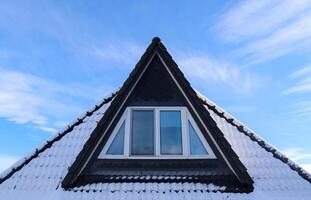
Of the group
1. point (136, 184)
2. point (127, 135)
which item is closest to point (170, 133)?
point (127, 135)

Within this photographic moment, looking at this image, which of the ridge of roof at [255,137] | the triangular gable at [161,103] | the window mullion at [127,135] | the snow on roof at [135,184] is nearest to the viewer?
the snow on roof at [135,184]

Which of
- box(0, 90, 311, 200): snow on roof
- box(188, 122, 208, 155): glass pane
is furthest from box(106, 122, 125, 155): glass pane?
box(188, 122, 208, 155): glass pane

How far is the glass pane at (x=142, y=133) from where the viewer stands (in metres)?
7.48

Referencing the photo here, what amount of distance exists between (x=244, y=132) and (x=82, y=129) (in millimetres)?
3929

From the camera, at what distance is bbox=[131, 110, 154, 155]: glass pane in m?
7.48

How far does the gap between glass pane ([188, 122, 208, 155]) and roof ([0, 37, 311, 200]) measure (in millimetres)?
706

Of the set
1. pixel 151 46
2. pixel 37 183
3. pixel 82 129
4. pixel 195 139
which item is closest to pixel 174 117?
pixel 195 139

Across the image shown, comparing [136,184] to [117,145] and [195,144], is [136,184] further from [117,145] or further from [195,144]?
[195,144]

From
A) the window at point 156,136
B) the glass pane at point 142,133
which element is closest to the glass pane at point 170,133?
the window at point 156,136

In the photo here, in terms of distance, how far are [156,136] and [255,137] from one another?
2594 mm

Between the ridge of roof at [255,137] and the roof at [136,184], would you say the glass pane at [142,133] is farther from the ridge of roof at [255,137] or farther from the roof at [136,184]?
the ridge of roof at [255,137]

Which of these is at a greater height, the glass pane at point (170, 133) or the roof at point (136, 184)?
the glass pane at point (170, 133)

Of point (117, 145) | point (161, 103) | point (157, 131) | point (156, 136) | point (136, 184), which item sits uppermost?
point (161, 103)

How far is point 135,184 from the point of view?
23.1 feet
